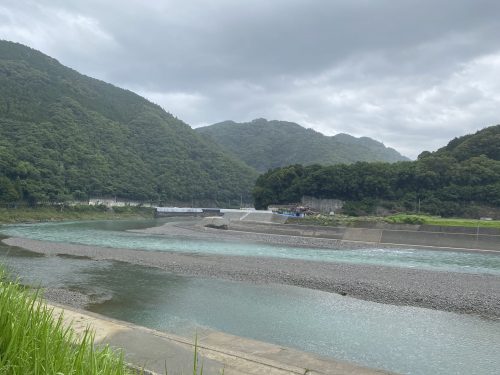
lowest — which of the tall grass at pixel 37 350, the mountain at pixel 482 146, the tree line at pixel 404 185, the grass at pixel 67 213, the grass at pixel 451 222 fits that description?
the grass at pixel 67 213

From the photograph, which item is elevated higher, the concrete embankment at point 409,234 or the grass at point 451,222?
the grass at point 451,222

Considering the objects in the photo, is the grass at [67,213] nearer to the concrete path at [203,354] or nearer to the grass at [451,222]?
the grass at [451,222]

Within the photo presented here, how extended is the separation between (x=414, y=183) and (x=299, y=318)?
68.7 metres

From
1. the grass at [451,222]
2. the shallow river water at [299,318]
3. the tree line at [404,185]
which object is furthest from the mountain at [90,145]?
the grass at [451,222]

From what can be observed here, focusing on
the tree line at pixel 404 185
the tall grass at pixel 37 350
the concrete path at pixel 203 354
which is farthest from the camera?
the tree line at pixel 404 185

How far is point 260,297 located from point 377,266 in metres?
13.5

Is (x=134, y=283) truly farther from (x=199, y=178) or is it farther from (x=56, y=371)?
(x=199, y=178)

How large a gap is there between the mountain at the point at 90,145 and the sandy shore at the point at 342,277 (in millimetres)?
56016

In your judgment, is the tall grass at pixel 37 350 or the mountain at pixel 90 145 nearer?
the tall grass at pixel 37 350

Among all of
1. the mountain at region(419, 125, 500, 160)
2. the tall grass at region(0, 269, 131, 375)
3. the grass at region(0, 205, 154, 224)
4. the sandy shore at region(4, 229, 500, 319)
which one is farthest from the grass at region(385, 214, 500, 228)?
the grass at region(0, 205, 154, 224)

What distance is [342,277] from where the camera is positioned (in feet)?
74.5

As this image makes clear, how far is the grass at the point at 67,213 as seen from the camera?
68113 mm

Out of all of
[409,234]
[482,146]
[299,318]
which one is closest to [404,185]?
[482,146]

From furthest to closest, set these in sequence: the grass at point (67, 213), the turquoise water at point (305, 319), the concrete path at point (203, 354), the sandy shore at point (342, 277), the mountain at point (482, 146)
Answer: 1. the mountain at point (482, 146)
2. the grass at point (67, 213)
3. the sandy shore at point (342, 277)
4. the turquoise water at point (305, 319)
5. the concrete path at point (203, 354)
